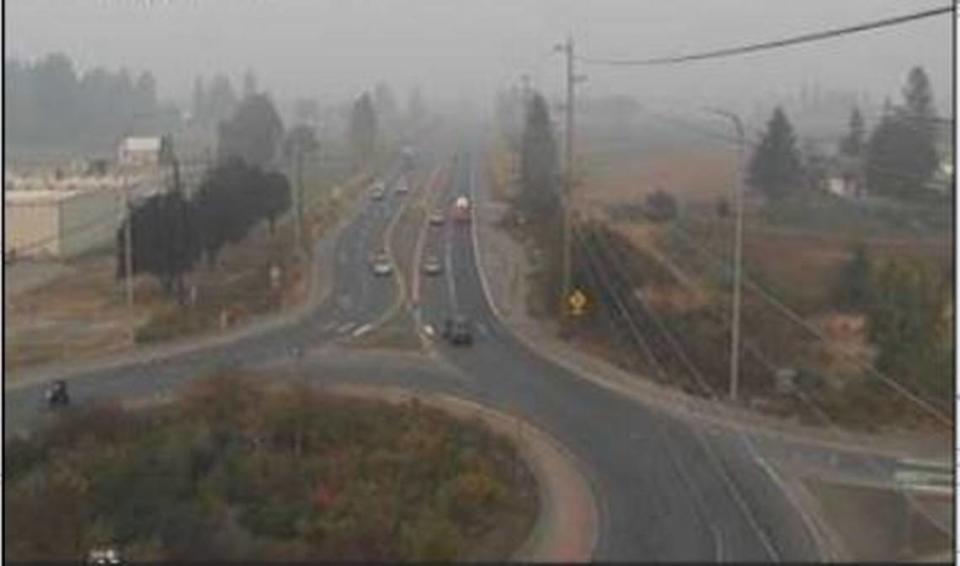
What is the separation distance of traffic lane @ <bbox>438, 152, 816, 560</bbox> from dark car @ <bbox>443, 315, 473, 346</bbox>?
1.9 inches

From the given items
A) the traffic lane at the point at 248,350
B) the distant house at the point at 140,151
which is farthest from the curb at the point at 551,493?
the distant house at the point at 140,151

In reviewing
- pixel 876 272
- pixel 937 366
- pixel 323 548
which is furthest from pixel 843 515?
pixel 876 272

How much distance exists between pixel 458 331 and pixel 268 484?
235 centimetres

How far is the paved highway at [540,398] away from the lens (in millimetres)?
1462

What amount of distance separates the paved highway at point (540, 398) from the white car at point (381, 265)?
33 mm

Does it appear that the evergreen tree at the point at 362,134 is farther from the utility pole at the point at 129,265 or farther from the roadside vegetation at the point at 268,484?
the roadside vegetation at the point at 268,484

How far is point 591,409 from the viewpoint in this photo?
3557mm

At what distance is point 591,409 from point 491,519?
2.04m

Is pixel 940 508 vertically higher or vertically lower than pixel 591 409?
higher

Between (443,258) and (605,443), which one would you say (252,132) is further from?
(605,443)

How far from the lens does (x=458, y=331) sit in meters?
4.75

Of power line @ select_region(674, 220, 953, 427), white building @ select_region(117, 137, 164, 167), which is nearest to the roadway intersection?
power line @ select_region(674, 220, 953, 427)

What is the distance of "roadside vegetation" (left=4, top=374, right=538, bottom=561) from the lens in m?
1.50

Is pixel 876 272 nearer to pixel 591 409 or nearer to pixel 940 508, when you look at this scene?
pixel 591 409
